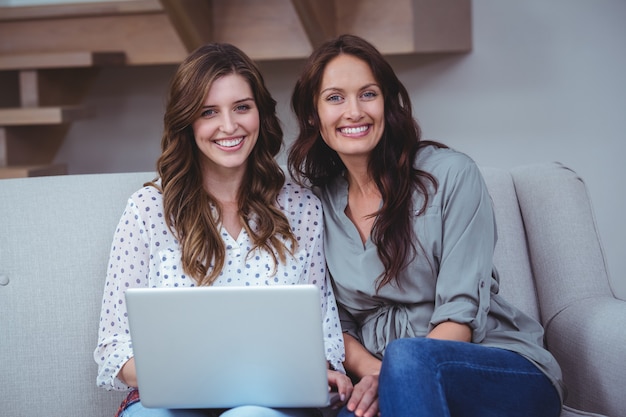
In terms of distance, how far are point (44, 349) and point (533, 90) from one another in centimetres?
207

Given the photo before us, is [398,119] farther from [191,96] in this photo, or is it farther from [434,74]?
[434,74]

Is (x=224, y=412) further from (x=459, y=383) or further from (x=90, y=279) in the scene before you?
(x=90, y=279)

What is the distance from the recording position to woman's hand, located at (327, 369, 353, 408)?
163cm

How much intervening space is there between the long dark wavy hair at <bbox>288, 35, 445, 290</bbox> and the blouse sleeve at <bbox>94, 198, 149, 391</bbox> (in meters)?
0.37

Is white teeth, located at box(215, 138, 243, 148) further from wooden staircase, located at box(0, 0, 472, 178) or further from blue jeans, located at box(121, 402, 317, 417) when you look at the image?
wooden staircase, located at box(0, 0, 472, 178)

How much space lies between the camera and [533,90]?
10.6 feet

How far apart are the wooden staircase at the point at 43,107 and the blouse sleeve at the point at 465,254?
169 centimetres

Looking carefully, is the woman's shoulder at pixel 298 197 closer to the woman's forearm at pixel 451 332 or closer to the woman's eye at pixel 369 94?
the woman's eye at pixel 369 94

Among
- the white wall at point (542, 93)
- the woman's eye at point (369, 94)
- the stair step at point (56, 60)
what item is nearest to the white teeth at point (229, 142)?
the woman's eye at point (369, 94)

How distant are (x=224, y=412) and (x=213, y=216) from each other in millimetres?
432

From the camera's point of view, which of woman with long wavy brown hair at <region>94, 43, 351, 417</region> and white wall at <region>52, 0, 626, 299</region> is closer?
woman with long wavy brown hair at <region>94, 43, 351, 417</region>

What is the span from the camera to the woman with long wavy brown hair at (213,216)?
1.73m

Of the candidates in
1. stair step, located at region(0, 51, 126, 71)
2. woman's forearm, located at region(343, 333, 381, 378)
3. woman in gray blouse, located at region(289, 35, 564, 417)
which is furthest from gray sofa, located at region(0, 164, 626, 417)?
stair step, located at region(0, 51, 126, 71)

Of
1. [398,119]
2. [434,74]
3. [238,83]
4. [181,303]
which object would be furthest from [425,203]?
[434,74]
